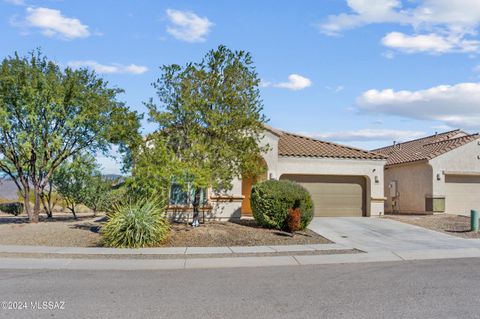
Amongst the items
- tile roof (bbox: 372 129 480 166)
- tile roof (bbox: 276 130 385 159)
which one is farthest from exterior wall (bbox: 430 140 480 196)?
tile roof (bbox: 276 130 385 159)

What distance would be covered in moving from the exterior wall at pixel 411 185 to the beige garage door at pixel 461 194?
1.14 meters

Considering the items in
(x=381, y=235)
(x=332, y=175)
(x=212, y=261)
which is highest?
(x=332, y=175)

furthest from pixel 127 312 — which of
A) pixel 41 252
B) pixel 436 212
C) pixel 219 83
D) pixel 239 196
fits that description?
pixel 436 212

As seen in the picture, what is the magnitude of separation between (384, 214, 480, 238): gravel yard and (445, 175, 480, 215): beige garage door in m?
2.04

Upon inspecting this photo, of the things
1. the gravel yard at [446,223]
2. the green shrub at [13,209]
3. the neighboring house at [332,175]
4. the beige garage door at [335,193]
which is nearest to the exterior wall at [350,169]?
the neighboring house at [332,175]

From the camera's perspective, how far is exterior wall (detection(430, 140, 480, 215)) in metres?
25.1

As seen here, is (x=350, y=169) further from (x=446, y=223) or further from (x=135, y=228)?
(x=135, y=228)

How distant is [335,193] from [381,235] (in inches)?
229

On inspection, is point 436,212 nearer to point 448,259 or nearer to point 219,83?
point 448,259

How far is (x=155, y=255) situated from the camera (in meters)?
12.8

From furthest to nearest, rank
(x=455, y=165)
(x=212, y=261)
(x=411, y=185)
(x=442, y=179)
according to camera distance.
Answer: (x=411, y=185), (x=455, y=165), (x=442, y=179), (x=212, y=261)

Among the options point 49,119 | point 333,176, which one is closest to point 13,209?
point 49,119

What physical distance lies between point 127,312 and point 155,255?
577 cm

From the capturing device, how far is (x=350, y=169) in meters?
23.1
